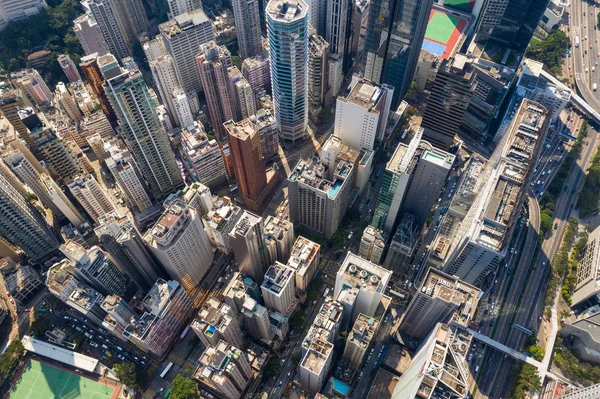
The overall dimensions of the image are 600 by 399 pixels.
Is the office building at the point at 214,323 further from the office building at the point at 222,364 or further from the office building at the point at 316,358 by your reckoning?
the office building at the point at 316,358

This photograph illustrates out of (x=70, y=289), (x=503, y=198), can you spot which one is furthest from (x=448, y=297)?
(x=70, y=289)

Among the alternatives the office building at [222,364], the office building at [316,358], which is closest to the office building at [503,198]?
the office building at [316,358]

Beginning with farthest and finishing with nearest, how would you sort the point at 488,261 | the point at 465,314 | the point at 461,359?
the point at 488,261, the point at 465,314, the point at 461,359

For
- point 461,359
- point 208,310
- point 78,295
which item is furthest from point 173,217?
point 461,359

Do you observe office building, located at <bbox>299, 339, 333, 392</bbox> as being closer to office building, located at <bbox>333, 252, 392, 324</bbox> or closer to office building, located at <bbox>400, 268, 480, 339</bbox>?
office building, located at <bbox>333, 252, 392, 324</bbox>

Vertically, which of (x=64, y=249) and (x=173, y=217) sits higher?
(x=173, y=217)

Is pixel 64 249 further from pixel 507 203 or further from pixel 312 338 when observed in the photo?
pixel 507 203
